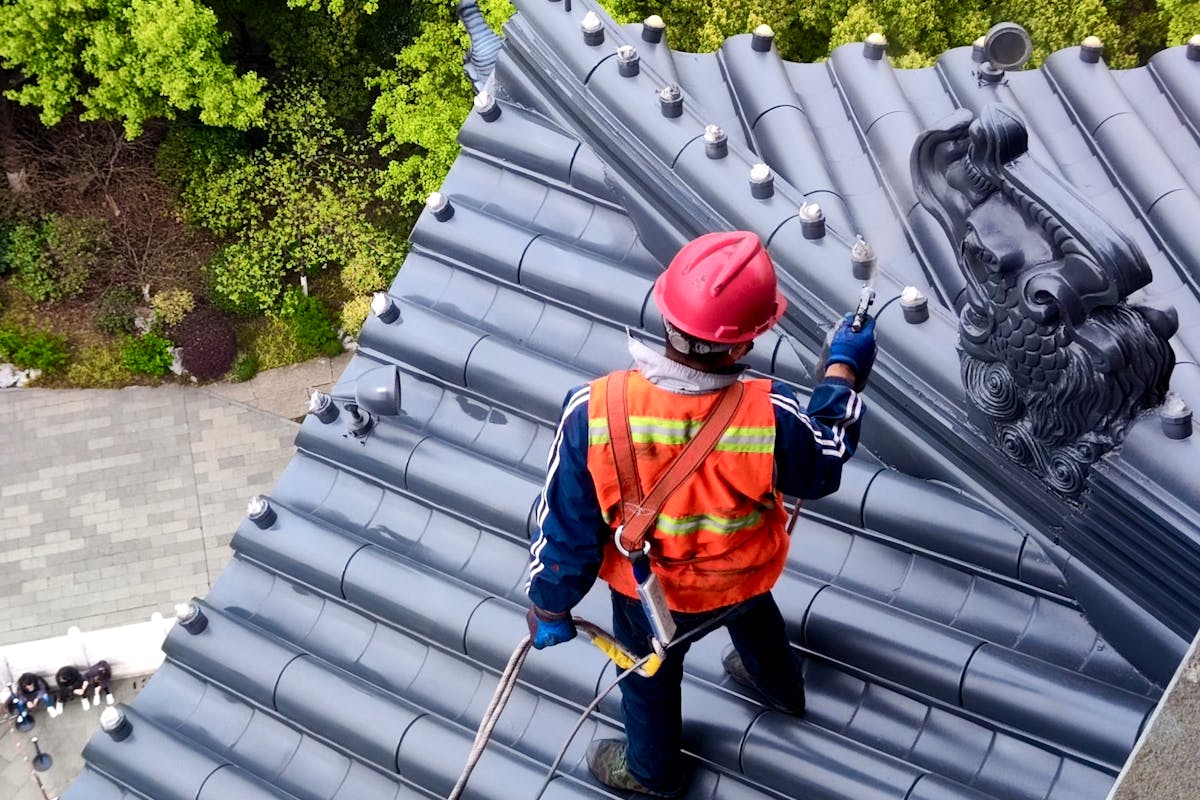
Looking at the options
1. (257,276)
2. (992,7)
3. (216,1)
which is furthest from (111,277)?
(992,7)

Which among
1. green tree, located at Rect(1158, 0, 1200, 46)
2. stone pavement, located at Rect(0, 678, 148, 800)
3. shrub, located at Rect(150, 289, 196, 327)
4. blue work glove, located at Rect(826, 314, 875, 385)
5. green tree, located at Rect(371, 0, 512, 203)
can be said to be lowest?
stone pavement, located at Rect(0, 678, 148, 800)

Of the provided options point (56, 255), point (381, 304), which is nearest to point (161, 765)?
point (381, 304)

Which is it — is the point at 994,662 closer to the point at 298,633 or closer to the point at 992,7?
the point at 298,633

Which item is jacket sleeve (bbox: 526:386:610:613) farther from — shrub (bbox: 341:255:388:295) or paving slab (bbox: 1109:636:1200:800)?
shrub (bbox: 341:255:388:295)

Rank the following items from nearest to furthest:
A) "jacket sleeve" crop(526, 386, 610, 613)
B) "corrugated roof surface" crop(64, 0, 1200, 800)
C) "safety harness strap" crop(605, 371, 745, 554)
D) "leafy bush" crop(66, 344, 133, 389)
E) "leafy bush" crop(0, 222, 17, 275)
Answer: "safety harness strap" crop(605, 371, 745, 554), "jacket sleeve" crop(526, 386, 610, 613), "corrugated roof surface" crop(64, 0, 1200, 800), "leafy bush" crop(66, 344, 133, 389), "leafy bush" crop(0, 222, 17, 275)

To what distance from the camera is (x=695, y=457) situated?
5.83m

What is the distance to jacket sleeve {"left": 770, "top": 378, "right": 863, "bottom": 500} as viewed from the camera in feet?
19.6

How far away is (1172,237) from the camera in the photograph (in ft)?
31.1

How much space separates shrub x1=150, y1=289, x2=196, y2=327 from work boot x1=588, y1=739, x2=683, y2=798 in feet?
63.1

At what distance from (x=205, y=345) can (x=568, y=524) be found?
20139 mm

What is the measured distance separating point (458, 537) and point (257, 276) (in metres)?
17.3

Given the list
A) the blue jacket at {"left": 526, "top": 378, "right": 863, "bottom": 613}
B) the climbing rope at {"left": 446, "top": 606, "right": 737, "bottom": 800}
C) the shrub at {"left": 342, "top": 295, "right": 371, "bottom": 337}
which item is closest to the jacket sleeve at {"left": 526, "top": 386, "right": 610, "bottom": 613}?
the blue jacket at {"left": 526, "top": 378, "right": 863, "bottom": 613}

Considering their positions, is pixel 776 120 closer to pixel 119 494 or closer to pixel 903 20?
pixel 903 20

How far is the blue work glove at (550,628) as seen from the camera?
6.62 meters
